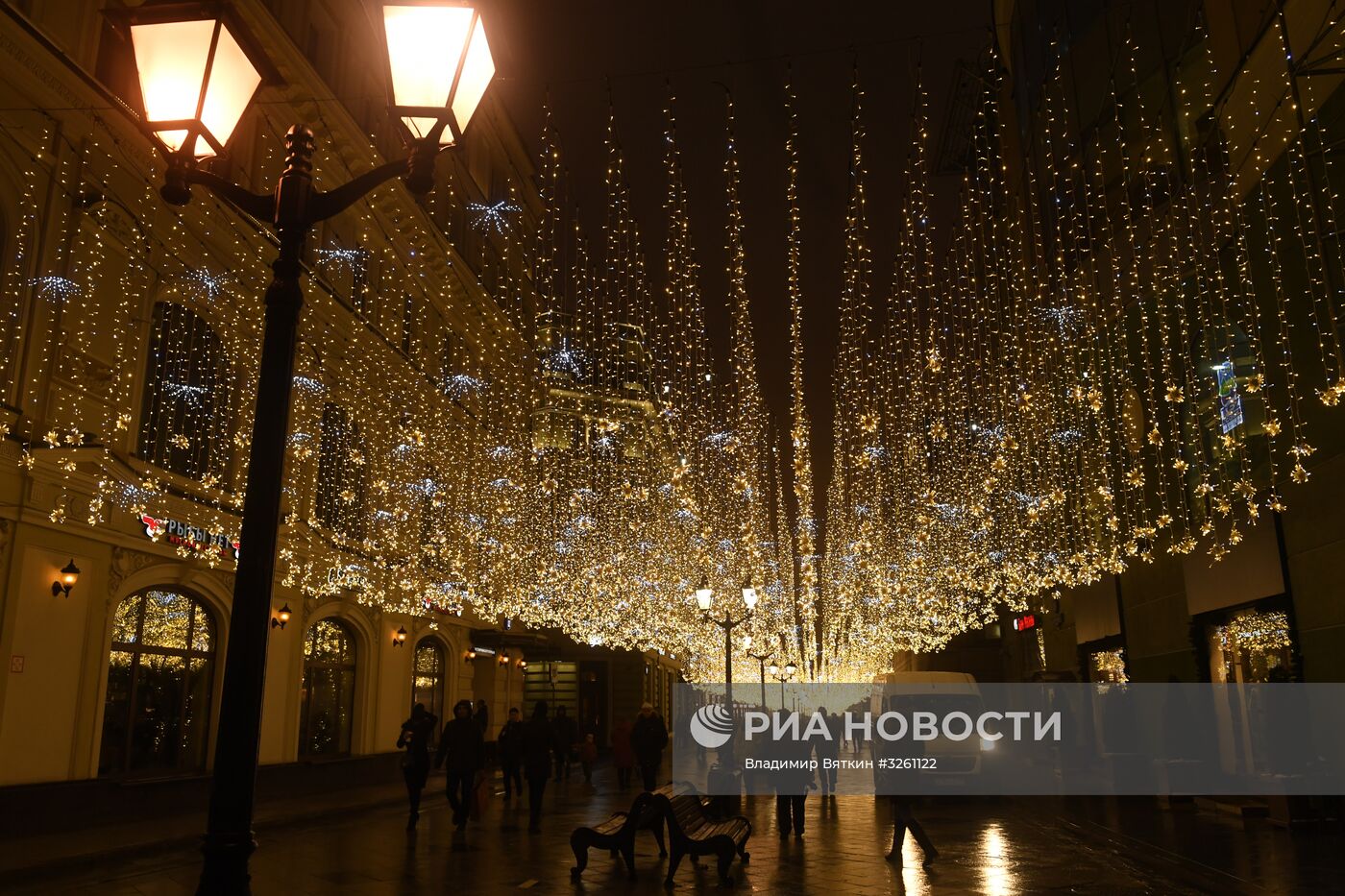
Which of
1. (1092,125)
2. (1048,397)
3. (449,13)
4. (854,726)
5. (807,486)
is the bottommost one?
(854,726)

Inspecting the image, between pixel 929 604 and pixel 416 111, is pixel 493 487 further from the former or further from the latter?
pixel 416 111

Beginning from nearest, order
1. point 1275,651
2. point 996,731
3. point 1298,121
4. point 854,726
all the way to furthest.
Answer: point 1298,121
point 1275,651
point 996,731
point 854,726

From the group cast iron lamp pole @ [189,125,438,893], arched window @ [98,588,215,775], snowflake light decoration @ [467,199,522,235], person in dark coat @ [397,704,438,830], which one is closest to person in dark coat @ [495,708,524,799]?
person in dark coat @ [397,704,438,830]

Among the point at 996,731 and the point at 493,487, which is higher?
the point at 493,487

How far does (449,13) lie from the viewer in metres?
4.13

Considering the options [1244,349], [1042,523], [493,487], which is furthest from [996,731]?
[493,487]

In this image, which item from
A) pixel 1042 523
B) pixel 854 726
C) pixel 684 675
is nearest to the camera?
pixel 1042 523

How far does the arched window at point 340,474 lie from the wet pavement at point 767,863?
7.51m

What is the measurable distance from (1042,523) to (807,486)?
860 centimetres

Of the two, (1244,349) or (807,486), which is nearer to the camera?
(1244,349)

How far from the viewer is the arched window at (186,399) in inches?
625

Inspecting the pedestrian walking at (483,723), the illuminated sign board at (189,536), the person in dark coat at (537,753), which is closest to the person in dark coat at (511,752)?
the pedestrian walking at (483,723)

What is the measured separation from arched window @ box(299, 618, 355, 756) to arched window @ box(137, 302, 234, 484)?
4.85 metres

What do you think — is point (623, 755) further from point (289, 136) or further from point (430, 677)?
point (289, 136)
